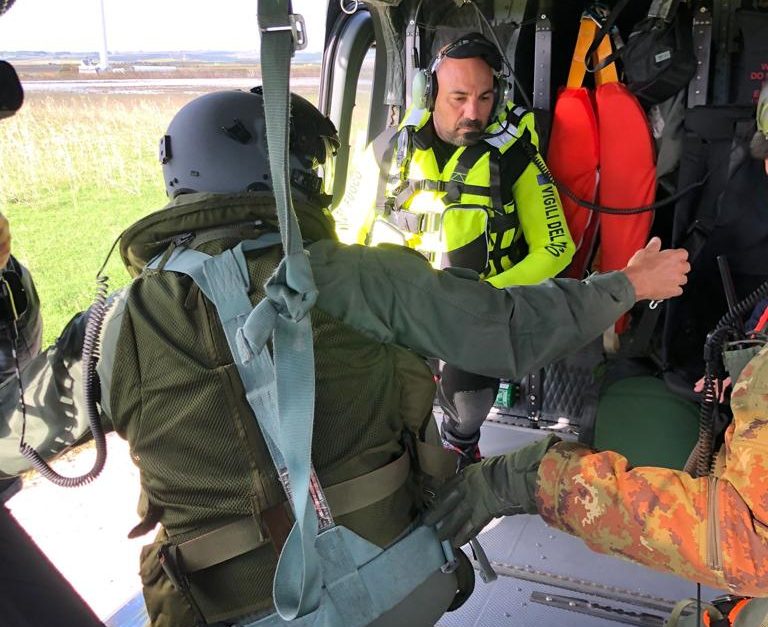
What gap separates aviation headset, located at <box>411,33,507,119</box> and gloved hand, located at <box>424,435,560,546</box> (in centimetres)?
157

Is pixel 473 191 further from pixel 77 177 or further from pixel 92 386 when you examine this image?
pixel 77 177

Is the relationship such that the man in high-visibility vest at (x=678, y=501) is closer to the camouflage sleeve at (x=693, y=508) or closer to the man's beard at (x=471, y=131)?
the camouflage sleeve at (x=693, y=508)

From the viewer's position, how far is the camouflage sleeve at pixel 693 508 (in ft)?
3.45

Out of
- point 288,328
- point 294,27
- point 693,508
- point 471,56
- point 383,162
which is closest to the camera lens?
point 294,27

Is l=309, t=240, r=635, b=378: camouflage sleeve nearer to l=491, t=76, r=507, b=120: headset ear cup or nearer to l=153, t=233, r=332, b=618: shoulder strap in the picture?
l=153, t=233, r=332, b=618: shoulder strap

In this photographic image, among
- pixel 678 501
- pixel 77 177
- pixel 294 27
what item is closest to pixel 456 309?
pixel 678 501

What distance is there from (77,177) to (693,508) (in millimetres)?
8235

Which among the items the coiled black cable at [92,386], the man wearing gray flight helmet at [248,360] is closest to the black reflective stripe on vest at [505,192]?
the man wearing gray flight helmet at [248,360]

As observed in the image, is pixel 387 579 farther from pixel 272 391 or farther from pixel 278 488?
pixel 272 391

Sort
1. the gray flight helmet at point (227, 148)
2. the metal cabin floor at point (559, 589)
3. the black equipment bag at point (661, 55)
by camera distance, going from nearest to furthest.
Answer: the gray flight helmet at point (227, 148) → the metal cabin floor at point (559, 589) → the black equipment bag at point (661, 55)

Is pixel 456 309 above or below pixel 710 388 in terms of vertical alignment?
above

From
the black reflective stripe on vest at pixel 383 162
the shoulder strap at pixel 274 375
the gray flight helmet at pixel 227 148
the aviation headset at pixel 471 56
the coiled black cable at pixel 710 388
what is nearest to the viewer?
the shoulder strap at pixel 274 375

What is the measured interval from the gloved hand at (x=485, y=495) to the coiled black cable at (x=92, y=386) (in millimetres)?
663

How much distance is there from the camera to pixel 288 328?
0.97 metres
